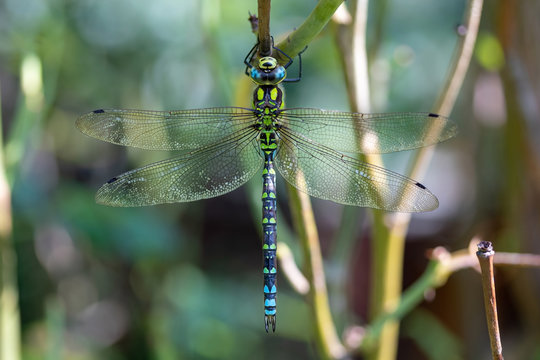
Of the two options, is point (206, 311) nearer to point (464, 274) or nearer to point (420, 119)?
point (464, 274)

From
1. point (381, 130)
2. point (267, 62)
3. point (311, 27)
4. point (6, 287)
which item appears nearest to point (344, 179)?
point (381, 130)

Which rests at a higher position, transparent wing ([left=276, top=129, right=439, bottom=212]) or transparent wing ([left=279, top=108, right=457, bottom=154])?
transparent wing ([left=279, top=108, right=457, bottom=154])

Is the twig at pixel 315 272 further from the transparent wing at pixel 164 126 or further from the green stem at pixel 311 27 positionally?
the transparent wing at pixel 164 126

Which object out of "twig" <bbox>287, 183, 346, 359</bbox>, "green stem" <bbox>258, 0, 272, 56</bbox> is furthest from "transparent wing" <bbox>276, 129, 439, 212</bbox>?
"green stem" <bbox>258, 0, 272, 56</bbox>

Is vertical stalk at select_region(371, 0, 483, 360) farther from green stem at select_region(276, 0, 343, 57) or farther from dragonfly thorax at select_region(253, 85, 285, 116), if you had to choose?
green stem at select_region(276, 0, 343, 57)

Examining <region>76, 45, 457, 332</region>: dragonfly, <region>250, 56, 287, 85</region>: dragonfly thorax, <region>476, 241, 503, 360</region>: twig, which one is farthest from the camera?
<region>76, 45, 457, 332</region>: dragonfly

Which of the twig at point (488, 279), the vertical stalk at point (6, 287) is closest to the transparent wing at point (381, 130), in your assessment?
the twig at point (488, 279)

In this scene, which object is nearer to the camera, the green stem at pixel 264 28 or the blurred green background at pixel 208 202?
the green stem at pixel 264 28

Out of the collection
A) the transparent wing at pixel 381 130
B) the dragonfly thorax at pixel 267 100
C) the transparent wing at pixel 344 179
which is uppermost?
the dragonfly thorax at pixel 267 100

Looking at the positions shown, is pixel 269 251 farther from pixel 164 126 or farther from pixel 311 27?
pixel 311 27
